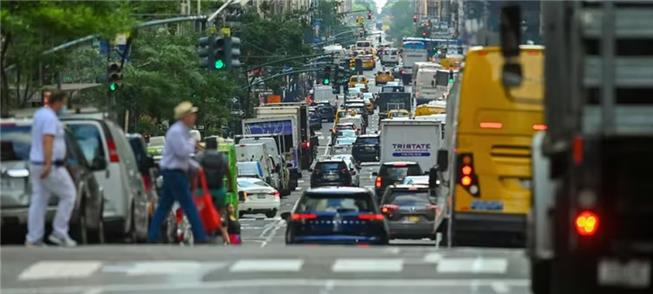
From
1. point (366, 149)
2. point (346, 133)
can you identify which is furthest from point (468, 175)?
point (346, 133)

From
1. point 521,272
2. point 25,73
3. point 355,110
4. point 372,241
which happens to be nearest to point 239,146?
point 25,73

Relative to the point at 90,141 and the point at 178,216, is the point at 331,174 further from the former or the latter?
the point at 90,141

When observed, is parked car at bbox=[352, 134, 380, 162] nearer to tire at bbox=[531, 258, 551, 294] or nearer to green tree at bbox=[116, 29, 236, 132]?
green tree at bbox=[116, 29, 236, 132]

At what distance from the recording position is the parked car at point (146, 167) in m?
23.6

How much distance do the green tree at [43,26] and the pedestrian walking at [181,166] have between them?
1246cm

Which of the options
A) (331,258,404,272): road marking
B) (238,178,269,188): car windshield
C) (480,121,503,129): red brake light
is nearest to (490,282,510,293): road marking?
(331,258,404,272): road marking

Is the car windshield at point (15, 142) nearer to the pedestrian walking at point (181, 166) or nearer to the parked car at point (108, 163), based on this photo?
the parked car at point (108, 163)

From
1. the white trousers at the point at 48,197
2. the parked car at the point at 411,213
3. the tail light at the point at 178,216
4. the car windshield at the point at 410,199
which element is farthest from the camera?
the car windshield at the point at 410,199

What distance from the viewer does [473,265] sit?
17469 mm

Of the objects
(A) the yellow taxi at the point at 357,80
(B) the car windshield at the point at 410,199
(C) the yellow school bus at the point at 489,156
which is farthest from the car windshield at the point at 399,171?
(A) the yellow taxi at the point at 357,80

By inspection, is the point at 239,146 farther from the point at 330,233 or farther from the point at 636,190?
the point at 636,190

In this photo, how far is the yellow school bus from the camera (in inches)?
927

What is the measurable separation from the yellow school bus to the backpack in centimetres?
362

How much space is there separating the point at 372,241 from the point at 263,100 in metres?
80.5
